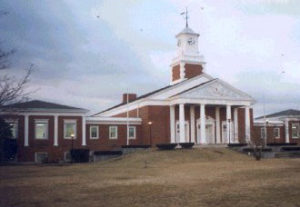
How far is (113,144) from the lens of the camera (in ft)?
194

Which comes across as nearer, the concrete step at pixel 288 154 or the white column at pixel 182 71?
the concrete step at pixel 288 154

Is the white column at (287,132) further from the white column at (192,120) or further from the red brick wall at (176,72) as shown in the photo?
the red brick wall at (176,72)

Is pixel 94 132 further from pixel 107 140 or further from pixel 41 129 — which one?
pixel 41 129

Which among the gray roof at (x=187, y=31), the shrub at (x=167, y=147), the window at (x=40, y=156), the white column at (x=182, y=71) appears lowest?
the window at (x=40, y=156)

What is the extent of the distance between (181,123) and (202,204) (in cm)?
4209

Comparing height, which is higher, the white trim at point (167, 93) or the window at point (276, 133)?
the white trim at point (167, 93)

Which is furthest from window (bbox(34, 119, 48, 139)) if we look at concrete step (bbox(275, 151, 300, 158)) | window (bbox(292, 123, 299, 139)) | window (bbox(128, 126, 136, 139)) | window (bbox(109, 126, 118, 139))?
window (bbox(292, 123, 299, 139))

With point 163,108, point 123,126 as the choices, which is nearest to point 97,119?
point 123,126

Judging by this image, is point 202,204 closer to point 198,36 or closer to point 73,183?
point 73,183

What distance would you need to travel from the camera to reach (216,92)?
195 ft

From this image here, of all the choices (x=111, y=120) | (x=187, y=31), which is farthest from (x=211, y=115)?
(x=111, y=120)

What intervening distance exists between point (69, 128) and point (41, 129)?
3.38m

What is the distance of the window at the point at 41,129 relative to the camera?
2143 inches

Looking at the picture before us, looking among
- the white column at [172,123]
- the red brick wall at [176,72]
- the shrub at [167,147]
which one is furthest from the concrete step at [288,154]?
the red brick wall at [176,72]
